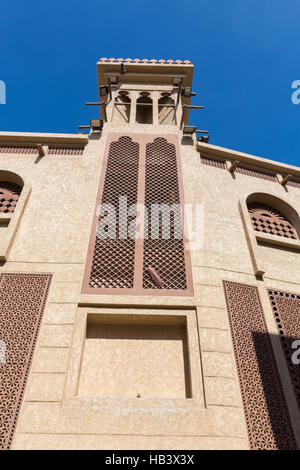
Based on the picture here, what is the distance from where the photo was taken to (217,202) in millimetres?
6633

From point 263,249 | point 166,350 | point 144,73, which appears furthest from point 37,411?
point 144,73

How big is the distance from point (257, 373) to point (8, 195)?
538 centimetres

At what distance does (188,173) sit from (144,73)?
4256 mm

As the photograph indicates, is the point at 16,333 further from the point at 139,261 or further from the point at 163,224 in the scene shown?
the point at 163,224

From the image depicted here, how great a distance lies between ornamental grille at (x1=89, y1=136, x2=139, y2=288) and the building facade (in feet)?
0.10

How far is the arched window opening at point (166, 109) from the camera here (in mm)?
8953

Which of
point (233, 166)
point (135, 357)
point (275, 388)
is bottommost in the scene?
point (275, 388)

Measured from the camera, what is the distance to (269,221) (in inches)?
283

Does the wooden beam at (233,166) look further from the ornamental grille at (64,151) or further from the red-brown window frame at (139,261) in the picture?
the ornamental grille at (64,151)

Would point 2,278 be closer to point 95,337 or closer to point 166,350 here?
point 95,337

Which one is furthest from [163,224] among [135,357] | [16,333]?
[16,333]

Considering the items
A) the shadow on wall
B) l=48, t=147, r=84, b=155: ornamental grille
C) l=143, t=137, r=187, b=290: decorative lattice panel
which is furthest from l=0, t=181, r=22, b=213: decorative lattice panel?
the shadow on wall

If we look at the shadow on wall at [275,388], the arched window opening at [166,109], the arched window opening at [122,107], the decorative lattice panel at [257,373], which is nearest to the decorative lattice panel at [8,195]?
the arched window opening at [122,107]

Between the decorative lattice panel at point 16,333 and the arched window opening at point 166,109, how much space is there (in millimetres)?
5419
